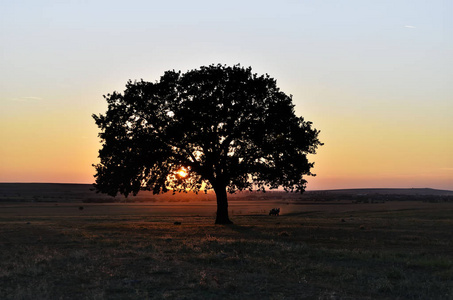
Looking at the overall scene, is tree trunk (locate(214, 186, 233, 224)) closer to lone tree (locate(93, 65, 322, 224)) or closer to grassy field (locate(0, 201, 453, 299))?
lone tree (locate(93, 65, 322, 224))

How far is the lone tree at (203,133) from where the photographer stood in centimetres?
4262

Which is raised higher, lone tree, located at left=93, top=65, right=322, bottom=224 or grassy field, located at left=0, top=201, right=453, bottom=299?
lone tree, located at left=93, top=65, right=322, bottom=224

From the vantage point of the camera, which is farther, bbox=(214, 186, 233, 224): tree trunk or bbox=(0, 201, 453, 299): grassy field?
bbox=(214, 186, 233, 224): tree trunk

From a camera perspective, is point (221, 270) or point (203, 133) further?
point (203, 133)

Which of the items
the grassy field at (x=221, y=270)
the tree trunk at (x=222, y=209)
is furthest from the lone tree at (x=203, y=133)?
the grassy field at (x=221, y=270)

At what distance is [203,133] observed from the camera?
Answer: 141ft

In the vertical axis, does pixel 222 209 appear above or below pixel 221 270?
above

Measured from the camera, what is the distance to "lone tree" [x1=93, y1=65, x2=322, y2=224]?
140 feet

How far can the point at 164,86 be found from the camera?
43.8 meters

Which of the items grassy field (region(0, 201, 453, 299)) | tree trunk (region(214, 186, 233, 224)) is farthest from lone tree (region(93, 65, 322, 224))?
grassy field (region(0, 201, 453, 299))

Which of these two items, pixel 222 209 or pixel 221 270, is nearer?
pixel 221 270

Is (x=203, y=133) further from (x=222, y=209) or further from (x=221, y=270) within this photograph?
(x=221, y=270)

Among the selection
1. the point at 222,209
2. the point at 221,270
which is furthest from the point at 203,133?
the point at 221,270

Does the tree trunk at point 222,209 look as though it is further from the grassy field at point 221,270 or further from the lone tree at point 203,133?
the grassy field at point 221,270
